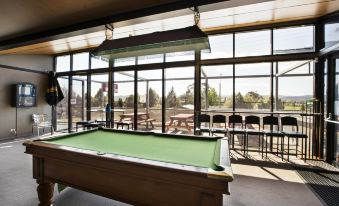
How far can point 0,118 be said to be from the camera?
606 cm

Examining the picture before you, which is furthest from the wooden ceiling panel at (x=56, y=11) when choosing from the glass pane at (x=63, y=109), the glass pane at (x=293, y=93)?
the glass pane at (x=63, y=109)

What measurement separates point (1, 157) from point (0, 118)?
2492 millimetres

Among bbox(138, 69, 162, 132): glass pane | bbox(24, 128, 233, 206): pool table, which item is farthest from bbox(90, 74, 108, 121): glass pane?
bbox(24, 128, 233, 206): pool table

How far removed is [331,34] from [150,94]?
485 centimetres

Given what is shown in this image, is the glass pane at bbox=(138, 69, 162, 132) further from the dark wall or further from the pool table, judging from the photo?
the dark wall

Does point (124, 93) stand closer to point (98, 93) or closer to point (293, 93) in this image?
point (98, 93)

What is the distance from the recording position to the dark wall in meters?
6.16

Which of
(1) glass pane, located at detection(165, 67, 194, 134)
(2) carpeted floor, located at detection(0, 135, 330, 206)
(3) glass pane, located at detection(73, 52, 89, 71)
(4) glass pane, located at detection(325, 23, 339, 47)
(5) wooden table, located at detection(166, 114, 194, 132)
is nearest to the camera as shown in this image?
(2) carpeted floor, located at detection(0, 135, 330, 206)

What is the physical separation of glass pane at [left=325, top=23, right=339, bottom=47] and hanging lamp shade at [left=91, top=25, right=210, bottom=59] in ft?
10.7

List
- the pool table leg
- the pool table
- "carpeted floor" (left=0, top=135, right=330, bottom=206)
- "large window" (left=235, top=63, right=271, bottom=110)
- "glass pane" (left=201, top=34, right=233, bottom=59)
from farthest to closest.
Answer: "glass pane" (left=201, top=34, right=233, bottom=59), "large window" (left=235, top=63, right=271, bottom=110), "carpeted floor" (left=0, top=135, right=330, bottom=206), the pool table leg, the pool table

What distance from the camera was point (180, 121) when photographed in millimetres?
6492

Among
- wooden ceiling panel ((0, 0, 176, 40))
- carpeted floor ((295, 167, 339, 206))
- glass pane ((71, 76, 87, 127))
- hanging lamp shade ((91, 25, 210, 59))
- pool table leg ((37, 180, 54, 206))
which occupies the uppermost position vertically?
wooden ceiling panel ((0, 0, 176, 40))

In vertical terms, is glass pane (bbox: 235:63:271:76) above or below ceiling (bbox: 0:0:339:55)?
below

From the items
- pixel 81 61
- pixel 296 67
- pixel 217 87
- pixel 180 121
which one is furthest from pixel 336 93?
pixel 81 61
